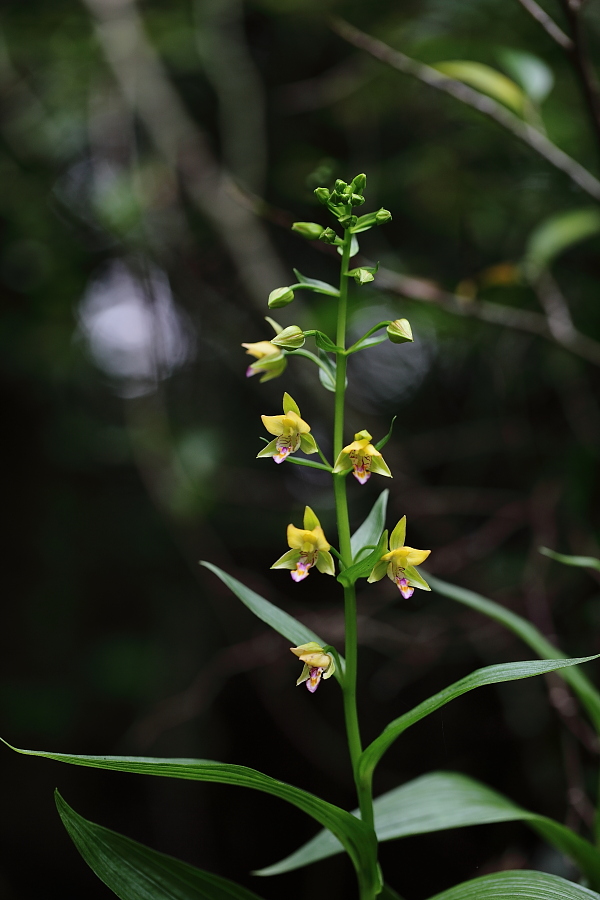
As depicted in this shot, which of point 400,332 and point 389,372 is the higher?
point 389,372

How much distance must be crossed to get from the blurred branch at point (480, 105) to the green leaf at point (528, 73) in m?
0.04

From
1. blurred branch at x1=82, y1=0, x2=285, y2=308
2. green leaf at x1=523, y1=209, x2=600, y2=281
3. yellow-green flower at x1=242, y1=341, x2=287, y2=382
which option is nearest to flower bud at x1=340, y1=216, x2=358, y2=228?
yellow-green flower at x1=242, y1=341, x2=287, y2=382

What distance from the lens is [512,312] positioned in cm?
130

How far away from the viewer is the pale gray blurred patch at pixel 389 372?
1729 millimetres

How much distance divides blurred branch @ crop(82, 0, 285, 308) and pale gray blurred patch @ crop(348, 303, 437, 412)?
14.7 inches

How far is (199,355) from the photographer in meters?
2.14

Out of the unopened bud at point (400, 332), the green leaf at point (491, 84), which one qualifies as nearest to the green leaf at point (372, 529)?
the unopened bud at point (400, 332)

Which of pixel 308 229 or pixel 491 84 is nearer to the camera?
pixel 308 229

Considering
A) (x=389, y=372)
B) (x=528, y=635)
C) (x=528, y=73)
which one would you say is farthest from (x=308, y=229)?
(x=389, y=372)

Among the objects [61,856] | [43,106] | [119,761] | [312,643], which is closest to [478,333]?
[312,643]

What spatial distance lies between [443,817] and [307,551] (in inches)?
12.0

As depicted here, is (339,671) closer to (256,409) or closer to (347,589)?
(347,589)

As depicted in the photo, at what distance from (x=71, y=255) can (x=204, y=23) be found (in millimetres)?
774

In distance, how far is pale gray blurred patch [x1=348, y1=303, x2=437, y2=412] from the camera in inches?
68.1
